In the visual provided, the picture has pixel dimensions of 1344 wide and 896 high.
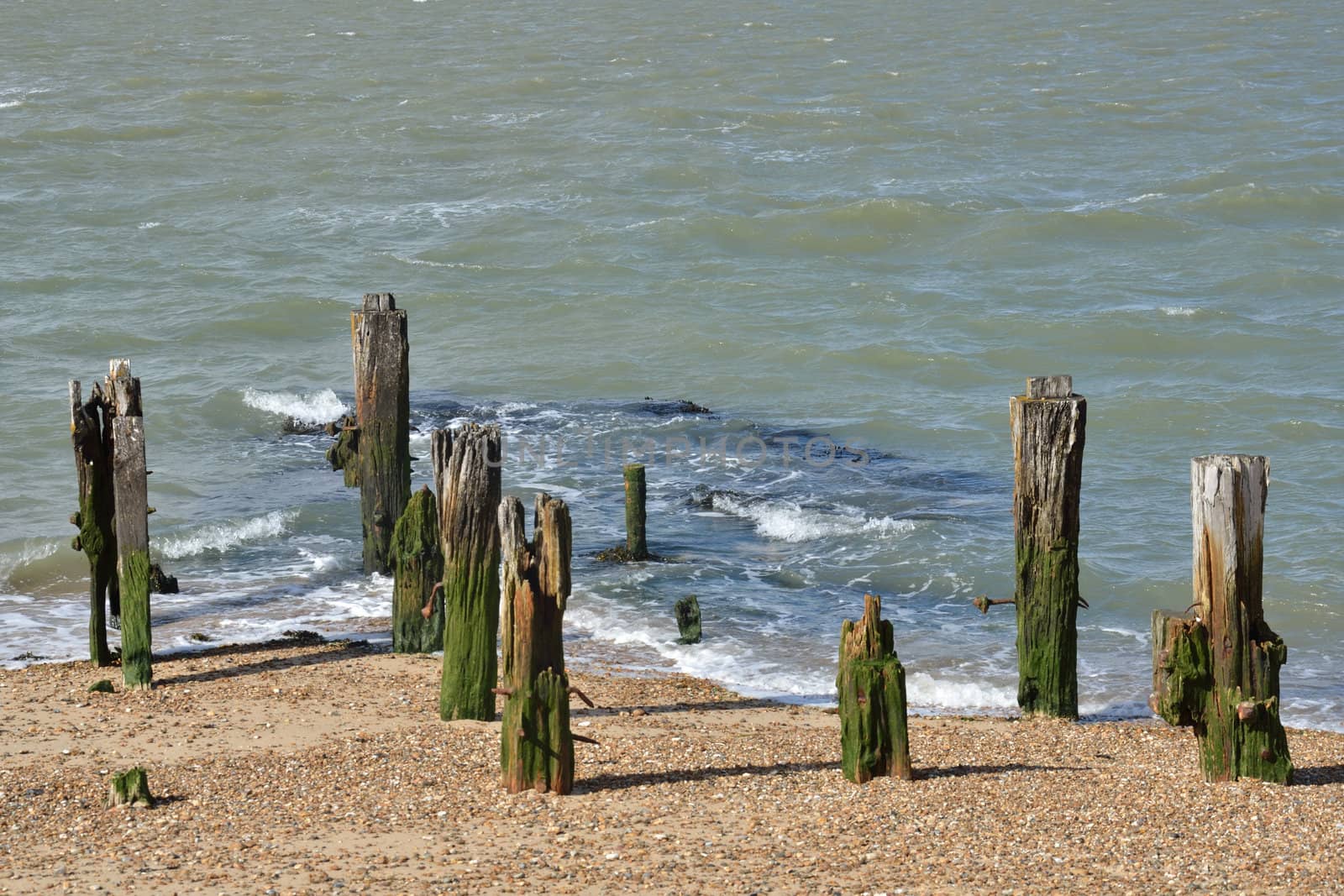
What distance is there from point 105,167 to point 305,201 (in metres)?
6.34

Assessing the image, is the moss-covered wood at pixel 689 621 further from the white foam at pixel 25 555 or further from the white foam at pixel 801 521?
the white foam at pixel 25 555

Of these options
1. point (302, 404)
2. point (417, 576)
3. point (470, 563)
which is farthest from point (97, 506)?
point (302, 404)

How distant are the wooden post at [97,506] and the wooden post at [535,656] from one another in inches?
174

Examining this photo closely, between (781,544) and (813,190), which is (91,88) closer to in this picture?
(813,190)

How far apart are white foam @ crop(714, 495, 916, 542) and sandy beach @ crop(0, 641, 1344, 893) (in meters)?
5.77

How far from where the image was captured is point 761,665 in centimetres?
1348

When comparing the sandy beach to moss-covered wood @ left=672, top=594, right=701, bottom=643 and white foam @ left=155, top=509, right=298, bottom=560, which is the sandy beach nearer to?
moss-covered wood @ left=672, top=594, right=701, bottom=643

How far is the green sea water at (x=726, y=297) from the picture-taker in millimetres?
15945

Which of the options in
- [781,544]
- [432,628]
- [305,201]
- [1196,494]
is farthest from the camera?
[305,201]

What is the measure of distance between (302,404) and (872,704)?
49.4ft

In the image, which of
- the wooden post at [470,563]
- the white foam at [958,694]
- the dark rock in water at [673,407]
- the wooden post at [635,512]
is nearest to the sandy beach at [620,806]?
the wooden post at [470,563]

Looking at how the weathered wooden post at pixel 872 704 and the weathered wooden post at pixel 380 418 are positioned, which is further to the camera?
the weathered wooden post at pixel 380 418

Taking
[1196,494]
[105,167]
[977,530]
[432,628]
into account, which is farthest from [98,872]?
[105,167]

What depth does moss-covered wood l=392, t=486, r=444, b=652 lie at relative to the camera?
12.6 meters
